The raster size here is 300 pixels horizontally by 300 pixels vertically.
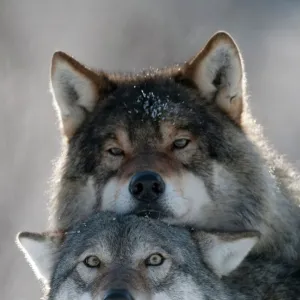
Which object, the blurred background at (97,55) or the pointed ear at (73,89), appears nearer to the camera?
the pointed ear at (73,89)

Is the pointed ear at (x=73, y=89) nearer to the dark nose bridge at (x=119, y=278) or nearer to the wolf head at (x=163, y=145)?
the wolf head at (x=163, y=145)

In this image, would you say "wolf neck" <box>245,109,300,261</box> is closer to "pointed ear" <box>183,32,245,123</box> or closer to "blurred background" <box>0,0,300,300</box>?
"pointed ear" <box>183,32,245,123</box>

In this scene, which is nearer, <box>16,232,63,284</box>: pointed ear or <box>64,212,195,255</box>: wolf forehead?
<box>64,212,195,255</box>: wolf forehead

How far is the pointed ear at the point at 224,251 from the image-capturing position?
673cm

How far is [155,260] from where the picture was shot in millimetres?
6527

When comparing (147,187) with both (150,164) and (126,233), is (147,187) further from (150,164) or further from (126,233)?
(126,233)

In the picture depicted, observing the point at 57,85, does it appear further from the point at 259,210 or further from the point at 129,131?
the point at 259,210

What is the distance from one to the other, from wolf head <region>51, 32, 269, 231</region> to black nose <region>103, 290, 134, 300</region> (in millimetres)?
854

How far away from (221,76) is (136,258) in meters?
1.71

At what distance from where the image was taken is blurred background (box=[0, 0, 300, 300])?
2258cm

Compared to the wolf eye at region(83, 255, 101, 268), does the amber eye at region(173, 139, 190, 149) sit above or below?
above

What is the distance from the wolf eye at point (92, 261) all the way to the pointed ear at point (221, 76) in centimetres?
162

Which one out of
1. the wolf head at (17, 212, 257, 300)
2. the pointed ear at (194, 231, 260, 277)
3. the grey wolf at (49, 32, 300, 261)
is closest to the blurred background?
the grey wolf at (49, 32, 300, 261)

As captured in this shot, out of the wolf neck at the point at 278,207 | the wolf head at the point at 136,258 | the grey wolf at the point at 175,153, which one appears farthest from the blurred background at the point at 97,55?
the wolf head at the point at 136,258
